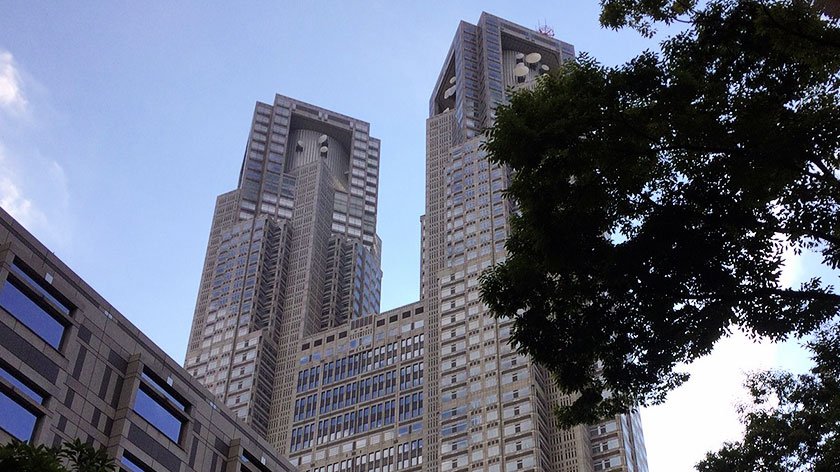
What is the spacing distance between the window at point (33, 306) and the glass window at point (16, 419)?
140 inches

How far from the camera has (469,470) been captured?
334ft

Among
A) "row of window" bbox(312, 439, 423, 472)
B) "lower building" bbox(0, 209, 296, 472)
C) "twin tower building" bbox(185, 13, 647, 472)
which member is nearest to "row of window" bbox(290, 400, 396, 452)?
"twin tower building" bbox(185, 13, 647, 472)

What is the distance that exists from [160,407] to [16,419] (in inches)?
349

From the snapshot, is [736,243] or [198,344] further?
[198,344]

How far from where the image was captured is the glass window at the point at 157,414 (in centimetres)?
4699

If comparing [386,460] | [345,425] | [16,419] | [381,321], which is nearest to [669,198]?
[16,419]

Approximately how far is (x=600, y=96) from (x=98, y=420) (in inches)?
1236

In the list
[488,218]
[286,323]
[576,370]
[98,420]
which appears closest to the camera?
[576,370]

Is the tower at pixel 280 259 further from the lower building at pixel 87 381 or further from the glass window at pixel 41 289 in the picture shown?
the glass window at pixel 41 289

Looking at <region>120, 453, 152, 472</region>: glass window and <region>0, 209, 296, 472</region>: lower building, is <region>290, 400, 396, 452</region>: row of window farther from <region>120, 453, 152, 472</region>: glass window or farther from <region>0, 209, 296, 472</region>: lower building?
<region>120, 453, 152, 472</region>: glass window

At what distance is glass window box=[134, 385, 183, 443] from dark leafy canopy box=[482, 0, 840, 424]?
2847cm

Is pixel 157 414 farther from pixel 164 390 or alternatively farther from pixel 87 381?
pixel 87 381

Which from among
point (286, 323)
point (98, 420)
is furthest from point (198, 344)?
point (98, 420)

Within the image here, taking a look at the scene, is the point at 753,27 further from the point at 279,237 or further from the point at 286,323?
the point at 279,237
